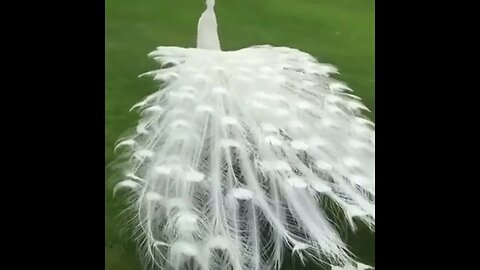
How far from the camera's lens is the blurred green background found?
5.31ft

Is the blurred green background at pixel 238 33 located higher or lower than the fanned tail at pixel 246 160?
higher

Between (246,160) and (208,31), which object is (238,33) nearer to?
(208,31)

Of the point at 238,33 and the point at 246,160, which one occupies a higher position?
the point at 238,33

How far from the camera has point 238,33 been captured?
5.54 ft

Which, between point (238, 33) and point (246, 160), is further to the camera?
point (238, 33)

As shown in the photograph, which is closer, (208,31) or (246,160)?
(246,160)

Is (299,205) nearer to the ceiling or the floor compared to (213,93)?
nearer to the floor

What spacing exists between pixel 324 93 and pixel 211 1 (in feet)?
1.19

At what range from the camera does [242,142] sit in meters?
1.54

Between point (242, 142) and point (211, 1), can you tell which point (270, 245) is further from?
point (211, 1)

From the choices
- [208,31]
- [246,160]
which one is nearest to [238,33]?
[208,31]

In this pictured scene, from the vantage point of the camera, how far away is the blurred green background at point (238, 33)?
1.62m

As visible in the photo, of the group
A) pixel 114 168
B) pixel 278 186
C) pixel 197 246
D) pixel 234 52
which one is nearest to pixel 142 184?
pixel 114 168

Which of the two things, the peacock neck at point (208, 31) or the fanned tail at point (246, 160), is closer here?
the fanned tail at point (246, 160)
